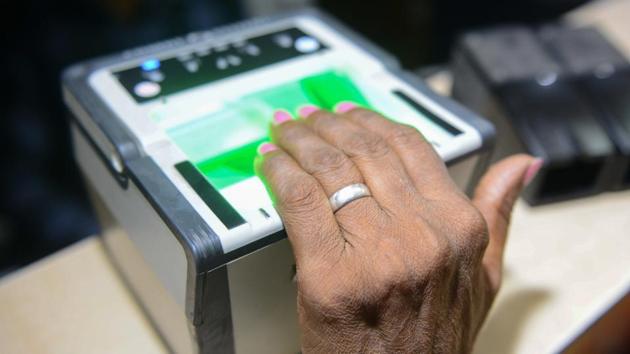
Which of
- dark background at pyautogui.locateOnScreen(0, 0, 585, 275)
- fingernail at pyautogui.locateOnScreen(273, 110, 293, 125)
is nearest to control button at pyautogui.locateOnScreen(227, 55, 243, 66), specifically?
fingernail at pyautogui.locateOnScreen(273, 110, 293, 125)

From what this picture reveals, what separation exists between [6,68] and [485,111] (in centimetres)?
82

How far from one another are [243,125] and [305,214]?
0.49 ft

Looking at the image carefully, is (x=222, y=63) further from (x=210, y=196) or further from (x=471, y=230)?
(x=471, y=230)

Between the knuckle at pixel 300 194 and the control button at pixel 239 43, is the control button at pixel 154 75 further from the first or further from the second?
the knuckle at pixel 300 194

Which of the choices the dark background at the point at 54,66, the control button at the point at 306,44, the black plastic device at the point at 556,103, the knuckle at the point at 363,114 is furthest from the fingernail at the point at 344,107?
the dark background at the point at 54,66

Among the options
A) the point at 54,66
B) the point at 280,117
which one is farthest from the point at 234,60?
the point at 54,66

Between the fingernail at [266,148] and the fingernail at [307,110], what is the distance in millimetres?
50

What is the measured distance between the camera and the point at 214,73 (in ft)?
1.92

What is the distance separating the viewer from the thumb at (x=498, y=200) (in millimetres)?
521

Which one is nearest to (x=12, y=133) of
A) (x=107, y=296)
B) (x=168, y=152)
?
(x=107, y=296)

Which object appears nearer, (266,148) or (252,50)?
(266,148)

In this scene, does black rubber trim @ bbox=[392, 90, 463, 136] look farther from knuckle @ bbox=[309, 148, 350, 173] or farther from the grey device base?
knuckle @ bbox=[309, 148, 350, 173]

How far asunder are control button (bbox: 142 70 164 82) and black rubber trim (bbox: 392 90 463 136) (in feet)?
0.80

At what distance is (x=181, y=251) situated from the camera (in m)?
0.42
